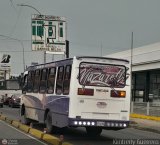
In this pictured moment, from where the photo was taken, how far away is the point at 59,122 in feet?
58.2

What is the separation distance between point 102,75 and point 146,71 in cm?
3095

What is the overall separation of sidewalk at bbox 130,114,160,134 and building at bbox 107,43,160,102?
781 centimetres

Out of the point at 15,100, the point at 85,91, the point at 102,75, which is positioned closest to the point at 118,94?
the point at 102,75

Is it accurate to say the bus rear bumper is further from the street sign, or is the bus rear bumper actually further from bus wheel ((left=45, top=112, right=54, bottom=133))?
the street sign

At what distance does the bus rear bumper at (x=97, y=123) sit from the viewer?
1658cm

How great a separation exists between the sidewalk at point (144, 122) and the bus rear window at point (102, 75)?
28.4 ft

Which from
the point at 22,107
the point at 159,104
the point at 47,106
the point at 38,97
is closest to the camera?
the point at 47,106

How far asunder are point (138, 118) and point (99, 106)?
18303 millimetres

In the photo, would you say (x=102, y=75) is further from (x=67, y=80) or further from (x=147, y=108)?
(x=147, y=108)

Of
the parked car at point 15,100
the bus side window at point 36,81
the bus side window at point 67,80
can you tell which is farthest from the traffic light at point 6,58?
the bus side window at point 67,80

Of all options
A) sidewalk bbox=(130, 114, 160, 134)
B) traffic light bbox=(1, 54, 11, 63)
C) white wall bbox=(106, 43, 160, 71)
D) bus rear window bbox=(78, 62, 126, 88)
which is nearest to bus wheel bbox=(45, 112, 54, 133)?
bus rear window bbox=(78, 62, 126, 88)

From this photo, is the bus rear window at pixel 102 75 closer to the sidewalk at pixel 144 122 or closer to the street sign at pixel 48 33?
the sidewalk at pixel 144 122

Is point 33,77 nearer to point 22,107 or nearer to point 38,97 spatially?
point 38,97

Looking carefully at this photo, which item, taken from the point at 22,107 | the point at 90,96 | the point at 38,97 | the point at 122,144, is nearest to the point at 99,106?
the point at 90,96
